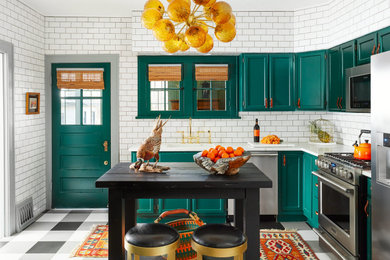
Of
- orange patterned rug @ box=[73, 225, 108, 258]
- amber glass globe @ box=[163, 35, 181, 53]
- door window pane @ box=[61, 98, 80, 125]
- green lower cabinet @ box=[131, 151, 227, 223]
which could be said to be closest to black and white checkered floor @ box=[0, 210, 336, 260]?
orange patterned rug @ box=[73, 225, 108, 258]

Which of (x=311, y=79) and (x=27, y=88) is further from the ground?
(x=311, y=79)

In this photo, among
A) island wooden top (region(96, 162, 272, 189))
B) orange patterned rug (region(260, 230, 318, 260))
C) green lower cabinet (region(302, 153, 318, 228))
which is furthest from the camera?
green lower cabinet (region(302, 153, 318, 228))

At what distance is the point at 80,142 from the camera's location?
5.69 meters

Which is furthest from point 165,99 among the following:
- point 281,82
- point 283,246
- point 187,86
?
point 283,246

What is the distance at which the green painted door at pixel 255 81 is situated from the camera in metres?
5.25

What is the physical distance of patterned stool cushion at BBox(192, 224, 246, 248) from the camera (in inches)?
91.4

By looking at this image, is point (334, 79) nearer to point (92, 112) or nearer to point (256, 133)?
point (256, 133)

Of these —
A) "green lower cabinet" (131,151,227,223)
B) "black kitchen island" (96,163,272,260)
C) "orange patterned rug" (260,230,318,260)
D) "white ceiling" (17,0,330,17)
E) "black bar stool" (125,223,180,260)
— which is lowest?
"orange patterned rug" (260,230,318,260)

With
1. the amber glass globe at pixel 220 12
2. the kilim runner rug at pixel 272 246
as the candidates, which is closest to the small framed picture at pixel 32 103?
the kilim runner rug at pixel 272 246

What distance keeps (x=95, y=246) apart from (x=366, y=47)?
12.6 feet

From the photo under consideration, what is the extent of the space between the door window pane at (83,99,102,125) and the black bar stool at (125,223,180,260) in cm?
346

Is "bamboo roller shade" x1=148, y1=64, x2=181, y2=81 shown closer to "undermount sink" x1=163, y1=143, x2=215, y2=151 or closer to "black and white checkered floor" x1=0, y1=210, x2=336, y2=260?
"undermount sink" x1=163, y1=143, x2=215, y2=151

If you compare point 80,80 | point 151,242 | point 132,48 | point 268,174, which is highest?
point 132,48

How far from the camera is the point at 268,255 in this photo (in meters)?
3.81
